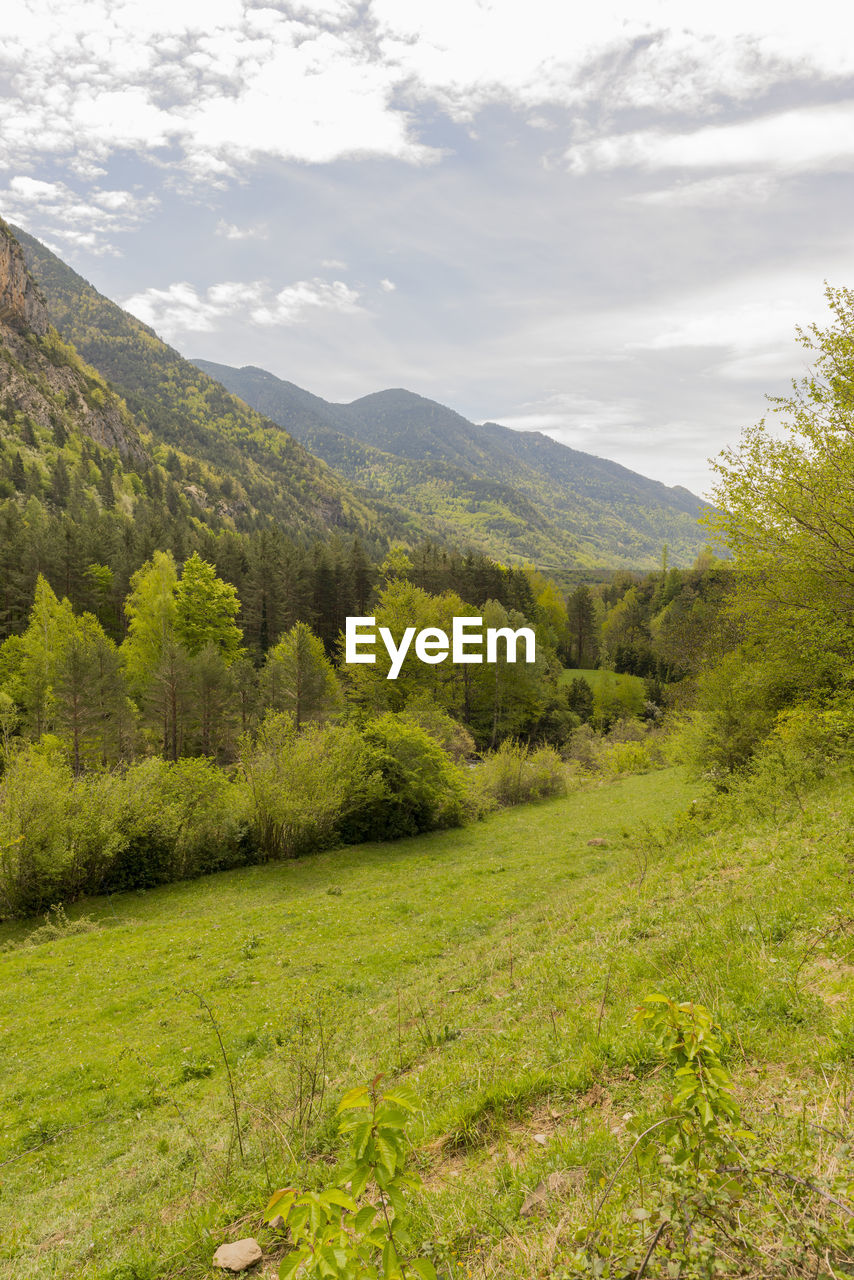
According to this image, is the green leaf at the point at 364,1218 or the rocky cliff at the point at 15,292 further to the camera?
the rocky cliff at the point at 15,292

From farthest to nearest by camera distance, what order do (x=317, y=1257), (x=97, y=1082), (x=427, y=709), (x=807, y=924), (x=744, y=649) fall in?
(x=427, y=709)
(x=744, y=649)
(x=97, y=1082)
(x=807, y=924)
(x=317, y=1257)

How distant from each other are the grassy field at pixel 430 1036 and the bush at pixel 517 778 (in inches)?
696

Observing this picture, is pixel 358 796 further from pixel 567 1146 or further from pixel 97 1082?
pixel 567 1146

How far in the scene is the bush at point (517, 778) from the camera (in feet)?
127

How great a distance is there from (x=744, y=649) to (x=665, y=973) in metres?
18.7

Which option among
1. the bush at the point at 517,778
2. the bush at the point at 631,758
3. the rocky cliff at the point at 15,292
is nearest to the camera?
the bush at the point at 517,778

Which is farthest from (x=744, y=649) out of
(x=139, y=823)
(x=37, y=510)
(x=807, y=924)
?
(x=37, y=510)

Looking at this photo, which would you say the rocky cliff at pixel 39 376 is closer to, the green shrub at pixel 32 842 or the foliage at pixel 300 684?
the foliage at pixel 300 684

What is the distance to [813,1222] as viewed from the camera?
2.74 m

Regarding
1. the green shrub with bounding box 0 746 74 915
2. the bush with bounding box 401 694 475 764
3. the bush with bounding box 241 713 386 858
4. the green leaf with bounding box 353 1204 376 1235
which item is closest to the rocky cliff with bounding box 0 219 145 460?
the bush with bounding box 401 694 475 764


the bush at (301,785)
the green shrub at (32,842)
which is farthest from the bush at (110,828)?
the bush at (301,785)

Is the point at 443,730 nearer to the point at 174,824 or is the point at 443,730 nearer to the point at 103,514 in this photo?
the point at 174,824

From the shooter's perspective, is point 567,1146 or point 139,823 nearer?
point 567,1146

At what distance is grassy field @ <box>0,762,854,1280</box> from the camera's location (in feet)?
16.8
